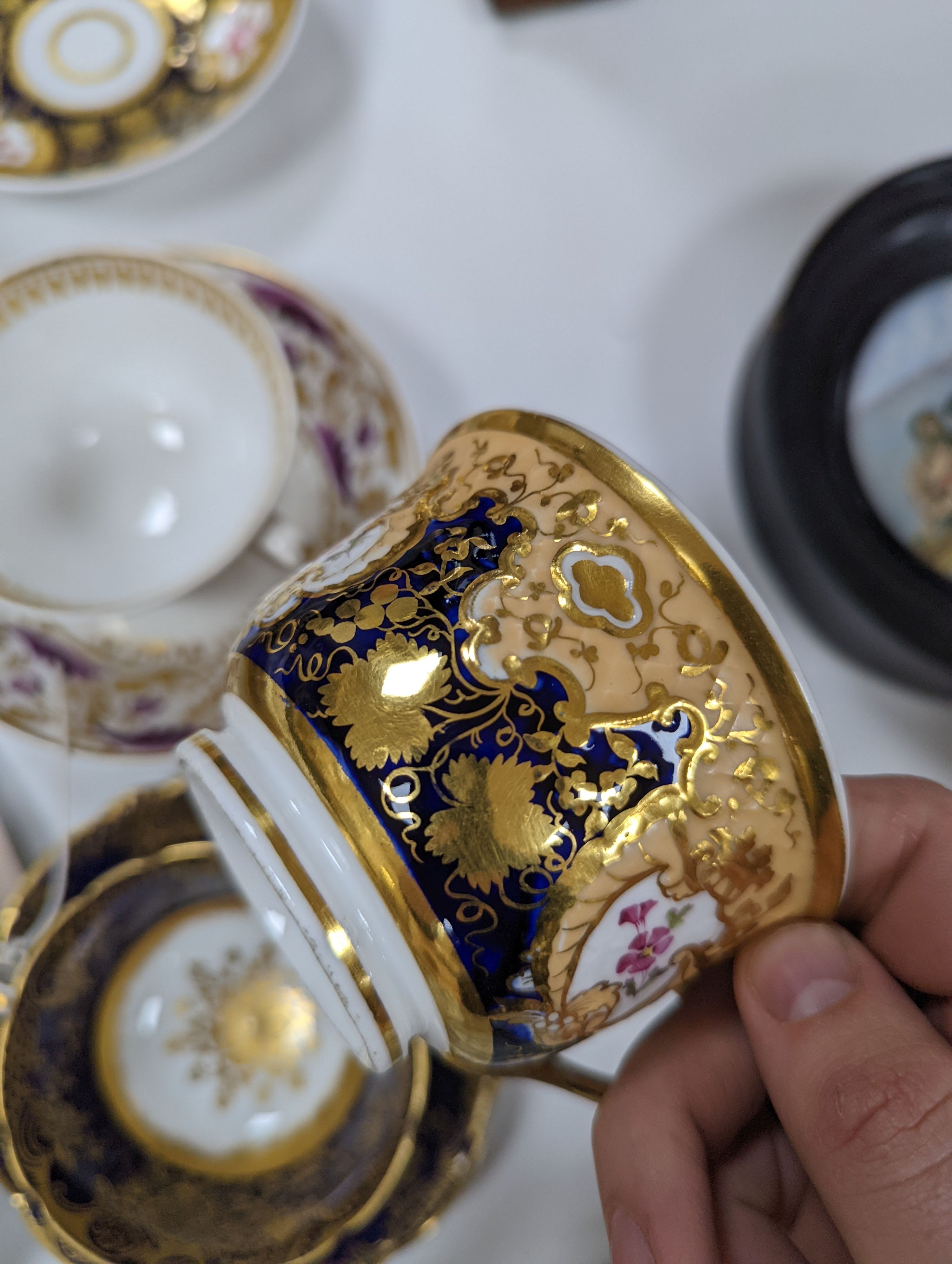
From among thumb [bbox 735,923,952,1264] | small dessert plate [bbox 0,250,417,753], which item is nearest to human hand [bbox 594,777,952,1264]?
thumb [bbox 735,923,952,1264]

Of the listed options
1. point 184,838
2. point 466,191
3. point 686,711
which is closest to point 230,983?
point 184,838

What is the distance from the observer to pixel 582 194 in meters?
0.62

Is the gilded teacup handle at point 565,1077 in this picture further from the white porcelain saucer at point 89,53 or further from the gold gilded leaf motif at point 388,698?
the white porcelain saucer at point 89,53

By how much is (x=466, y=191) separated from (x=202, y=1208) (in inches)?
24.5

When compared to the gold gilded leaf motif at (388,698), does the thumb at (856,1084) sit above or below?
below

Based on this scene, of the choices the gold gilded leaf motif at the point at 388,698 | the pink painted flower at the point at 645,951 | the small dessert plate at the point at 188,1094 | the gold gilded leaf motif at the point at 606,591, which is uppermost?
the gold gilded leaf motif at the point at 606,591

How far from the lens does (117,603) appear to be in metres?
0.44

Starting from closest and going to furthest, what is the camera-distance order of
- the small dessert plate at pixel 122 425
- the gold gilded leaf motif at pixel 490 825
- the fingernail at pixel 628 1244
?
1. the gold gilded leaf motif at pixel 490 825
2. the fingernail at pixel 628 1244
3. the small dessert plate at pixel 122 425

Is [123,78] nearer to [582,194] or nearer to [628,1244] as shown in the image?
[582,194]

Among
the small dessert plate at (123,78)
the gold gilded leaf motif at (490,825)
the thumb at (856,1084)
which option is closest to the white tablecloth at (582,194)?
the small dessert plate at (123,78)

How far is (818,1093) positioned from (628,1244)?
0.12 m

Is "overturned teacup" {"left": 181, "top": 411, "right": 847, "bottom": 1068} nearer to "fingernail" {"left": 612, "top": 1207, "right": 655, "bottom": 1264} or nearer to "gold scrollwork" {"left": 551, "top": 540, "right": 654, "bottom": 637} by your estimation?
"gold scrollwork" {"left": 551, "top": 540, "right": 654, "bottom": 637}

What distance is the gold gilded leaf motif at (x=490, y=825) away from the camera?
299mm

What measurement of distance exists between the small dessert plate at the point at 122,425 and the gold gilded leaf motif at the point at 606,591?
243mm
